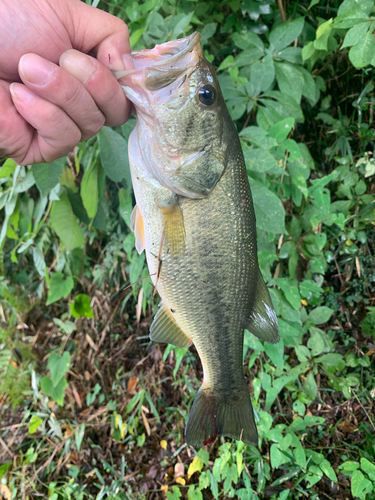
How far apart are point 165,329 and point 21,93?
882mm

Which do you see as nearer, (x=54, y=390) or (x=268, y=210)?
(x=268, y=210)

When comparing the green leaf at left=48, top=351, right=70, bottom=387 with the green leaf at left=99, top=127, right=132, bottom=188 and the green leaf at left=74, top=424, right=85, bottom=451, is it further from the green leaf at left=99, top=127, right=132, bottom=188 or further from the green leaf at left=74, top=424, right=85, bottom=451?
the green leaf at left=99, top=127, right=132, bottom=188

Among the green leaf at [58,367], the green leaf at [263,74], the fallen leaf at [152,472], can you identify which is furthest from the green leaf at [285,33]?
the fallen leaf at [152,472]

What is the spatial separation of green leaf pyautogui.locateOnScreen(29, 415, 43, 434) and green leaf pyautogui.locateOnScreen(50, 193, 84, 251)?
7.41ft

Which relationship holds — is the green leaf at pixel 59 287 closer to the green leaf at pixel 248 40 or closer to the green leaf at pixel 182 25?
the green leaf at pixel 182 25

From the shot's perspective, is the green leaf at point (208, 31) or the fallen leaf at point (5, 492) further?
the fallen leaf at point (5, 492)

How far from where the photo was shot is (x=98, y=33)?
3.18ft

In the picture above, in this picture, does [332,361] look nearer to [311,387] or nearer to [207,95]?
[311,387]

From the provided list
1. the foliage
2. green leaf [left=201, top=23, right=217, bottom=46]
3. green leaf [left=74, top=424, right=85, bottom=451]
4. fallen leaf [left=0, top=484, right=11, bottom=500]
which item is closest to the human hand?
the foliage

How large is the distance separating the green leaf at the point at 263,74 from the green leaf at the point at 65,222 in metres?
1.21

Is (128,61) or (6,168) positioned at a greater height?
(128,61)

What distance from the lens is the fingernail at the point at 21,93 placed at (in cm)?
84

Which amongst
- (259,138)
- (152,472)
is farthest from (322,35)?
(152,472)

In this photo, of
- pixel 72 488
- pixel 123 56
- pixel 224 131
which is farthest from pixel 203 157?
pixel 72 488
